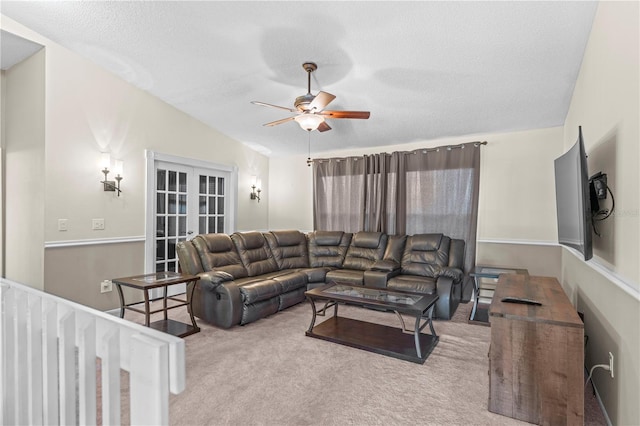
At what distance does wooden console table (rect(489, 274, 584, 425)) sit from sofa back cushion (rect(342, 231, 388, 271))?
273cm

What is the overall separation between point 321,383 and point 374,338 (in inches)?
35.7

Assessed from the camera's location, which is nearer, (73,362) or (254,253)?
(73,362)

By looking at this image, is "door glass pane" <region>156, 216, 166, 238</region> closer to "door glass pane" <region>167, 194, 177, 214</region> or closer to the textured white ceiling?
"door glass pane" <region>167, 194, 177, 214</region>

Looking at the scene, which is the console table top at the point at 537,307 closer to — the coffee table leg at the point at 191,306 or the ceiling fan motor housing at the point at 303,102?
the ceiling fan motor housing at the point at 303,102

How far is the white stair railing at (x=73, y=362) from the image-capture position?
0.81 metres

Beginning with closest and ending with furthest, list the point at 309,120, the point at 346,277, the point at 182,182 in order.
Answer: the point at 309,120
the point at 346,277
the point at 182,182

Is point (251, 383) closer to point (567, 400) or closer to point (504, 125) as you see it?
point (567, 400)

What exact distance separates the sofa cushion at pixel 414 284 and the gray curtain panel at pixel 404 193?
84cm

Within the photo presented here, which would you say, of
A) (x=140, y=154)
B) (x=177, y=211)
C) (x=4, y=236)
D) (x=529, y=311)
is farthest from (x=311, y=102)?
(x=4, y=236)

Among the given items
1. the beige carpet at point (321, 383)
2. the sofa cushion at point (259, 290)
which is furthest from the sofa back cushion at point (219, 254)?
the beige carpet at point (321, 383)

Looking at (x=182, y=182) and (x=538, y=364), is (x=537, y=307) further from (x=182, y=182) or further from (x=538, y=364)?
(x=182, y=182)

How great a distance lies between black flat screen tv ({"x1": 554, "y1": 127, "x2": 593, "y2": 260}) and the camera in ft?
6.56

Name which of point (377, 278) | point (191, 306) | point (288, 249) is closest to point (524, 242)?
point (377, 278)

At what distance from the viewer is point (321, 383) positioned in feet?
7.88
